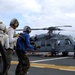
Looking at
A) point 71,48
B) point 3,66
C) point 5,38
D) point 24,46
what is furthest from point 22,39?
point 71,48

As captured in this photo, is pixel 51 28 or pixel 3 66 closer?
pixel 3 66

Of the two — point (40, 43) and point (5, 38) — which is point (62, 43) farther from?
point (5, 38)

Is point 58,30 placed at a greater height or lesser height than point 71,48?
greater

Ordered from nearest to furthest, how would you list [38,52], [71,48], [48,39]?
[71,48]
[48,39]
[38,52]

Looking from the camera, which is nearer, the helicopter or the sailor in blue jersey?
the sailor in blue jersey

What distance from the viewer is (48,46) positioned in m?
26.5

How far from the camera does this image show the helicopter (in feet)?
81.9

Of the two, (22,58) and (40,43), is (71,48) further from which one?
(22,58)

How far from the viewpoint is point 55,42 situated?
25.8 m

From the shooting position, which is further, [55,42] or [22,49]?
[55,42]

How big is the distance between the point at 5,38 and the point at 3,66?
99.8 inches

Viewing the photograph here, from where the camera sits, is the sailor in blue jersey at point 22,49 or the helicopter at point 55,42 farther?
the helicopter at point 55,42

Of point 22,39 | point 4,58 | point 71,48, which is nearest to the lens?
point 4,58

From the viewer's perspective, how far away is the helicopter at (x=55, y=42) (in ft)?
81.9
